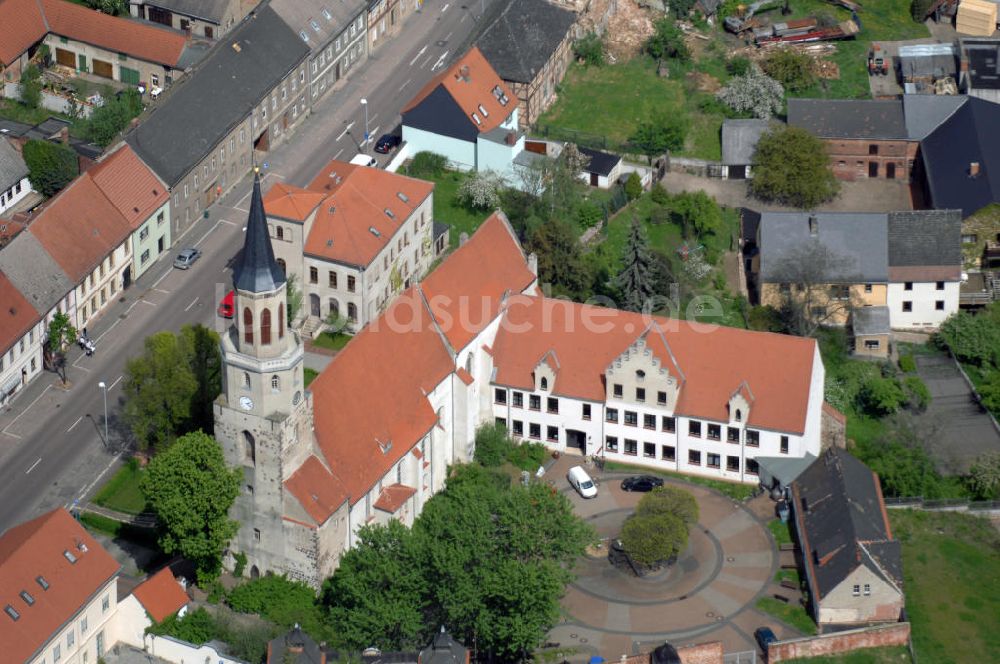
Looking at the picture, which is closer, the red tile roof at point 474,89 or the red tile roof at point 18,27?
the red tile roof at point 474,89

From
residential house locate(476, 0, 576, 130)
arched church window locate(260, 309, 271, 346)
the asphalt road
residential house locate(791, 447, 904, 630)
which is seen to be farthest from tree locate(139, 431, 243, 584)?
residential house locate(476, 0, 576, 130)

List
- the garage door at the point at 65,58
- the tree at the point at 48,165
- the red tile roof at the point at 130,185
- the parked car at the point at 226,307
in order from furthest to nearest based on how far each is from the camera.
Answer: the garage door at the point at 65,58
the tree at the point at 48,165
the red tile roof at the point at 130,185
the parked car at the point at 226,307

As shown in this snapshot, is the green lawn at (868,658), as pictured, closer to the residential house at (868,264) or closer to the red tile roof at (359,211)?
the residential house at (868,264)

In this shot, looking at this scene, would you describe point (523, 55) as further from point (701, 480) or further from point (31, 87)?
point (701, 480)

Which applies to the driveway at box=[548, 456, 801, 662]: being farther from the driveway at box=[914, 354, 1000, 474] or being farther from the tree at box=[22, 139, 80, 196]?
the tree at box=[22, 139, 80, 196]

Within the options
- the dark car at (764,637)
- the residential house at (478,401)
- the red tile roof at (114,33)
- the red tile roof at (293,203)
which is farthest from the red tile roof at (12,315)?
Answer: the dark car at (764,637)

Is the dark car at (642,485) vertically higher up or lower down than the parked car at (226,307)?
lower down

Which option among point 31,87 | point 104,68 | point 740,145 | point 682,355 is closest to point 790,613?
point 682,355
